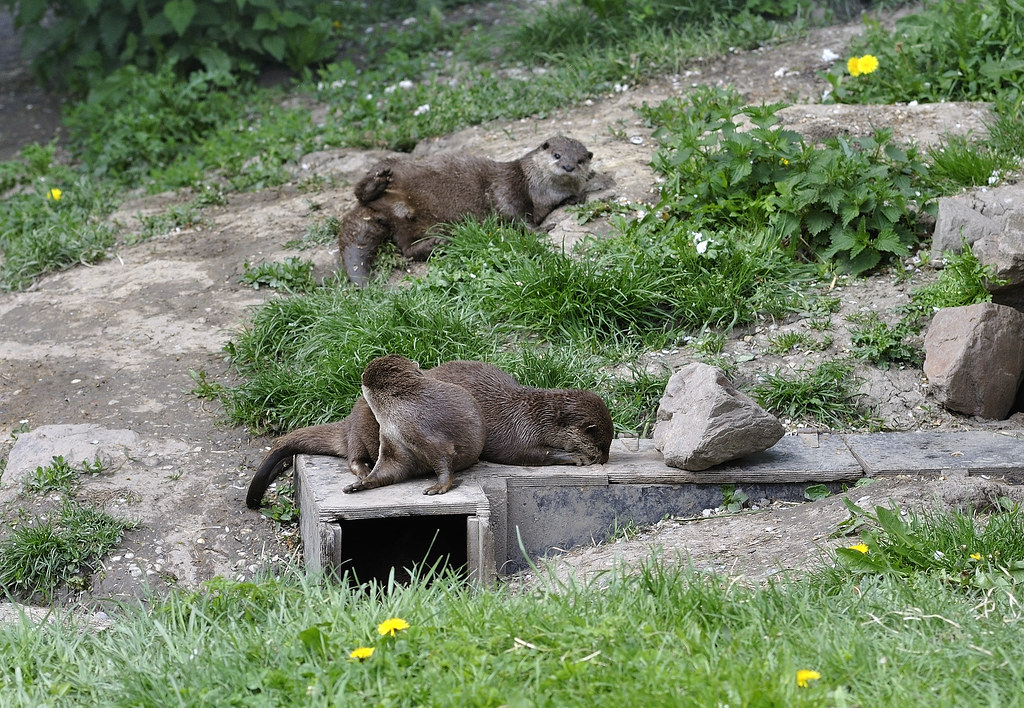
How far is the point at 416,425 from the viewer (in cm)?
402

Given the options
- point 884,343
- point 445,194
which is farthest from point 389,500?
point 445,194

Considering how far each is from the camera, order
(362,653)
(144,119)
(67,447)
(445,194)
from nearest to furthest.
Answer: (362,653) → (67,447) → (445,194) → (144,119)

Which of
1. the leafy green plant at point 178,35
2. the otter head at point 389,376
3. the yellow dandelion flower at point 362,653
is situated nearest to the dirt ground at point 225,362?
the otter head at point 389,376

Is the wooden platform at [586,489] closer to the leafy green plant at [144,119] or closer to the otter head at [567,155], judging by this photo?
the otter head at [567,155]

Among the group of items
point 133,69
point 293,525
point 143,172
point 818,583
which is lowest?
point 293,525

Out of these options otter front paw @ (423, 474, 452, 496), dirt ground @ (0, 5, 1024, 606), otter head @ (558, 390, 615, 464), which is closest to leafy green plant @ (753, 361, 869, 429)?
dirt ground @ (0, 5, 1024, 606)

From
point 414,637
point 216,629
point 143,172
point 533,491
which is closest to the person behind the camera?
point 414,637

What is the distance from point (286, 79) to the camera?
10.1m

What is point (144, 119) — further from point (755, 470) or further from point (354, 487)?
point (755, 470)

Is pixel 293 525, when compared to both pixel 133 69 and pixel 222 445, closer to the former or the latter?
pixel 222 445

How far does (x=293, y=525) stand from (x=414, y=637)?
2007 mm

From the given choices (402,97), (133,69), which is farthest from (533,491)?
(133,69)

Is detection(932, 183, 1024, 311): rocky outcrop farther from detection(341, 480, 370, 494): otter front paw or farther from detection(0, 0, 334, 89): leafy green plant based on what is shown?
detection(0, 0, 334, 89): leafy green plant

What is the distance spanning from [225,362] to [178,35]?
5005 mm
